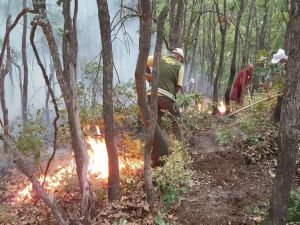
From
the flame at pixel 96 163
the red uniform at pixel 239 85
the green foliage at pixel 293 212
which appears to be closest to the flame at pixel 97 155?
the flame at pixel 96 163

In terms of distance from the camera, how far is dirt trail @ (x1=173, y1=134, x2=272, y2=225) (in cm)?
490

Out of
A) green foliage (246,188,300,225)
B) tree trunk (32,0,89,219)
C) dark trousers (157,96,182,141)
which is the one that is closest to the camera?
green foliage (246,188,300,225)

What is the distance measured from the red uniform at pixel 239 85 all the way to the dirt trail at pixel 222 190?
5.13m

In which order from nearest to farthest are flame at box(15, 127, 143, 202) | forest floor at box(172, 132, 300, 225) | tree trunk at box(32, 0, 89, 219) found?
tree trunk at box(32, 0, 89, 219)
forest floor at box(172, 132, 300, 225)
flame at box(15, 127, 143, 202)

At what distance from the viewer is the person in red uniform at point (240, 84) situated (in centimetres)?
1164

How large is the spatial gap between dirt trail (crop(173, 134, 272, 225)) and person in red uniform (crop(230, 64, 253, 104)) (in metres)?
5.08

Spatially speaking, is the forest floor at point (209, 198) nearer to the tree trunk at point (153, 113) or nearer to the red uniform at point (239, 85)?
the tree trunk at point (153, 113)

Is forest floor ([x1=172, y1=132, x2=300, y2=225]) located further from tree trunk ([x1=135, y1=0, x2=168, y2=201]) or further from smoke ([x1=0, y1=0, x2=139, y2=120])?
smoke ([x1=0, y1=0, x2=139, y2=120])

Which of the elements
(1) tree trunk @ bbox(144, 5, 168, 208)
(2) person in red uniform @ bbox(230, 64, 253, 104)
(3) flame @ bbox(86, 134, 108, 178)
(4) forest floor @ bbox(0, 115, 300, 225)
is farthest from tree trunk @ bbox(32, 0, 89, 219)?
(2) person in red uniform @ bbox(230, 64, 253, 104)

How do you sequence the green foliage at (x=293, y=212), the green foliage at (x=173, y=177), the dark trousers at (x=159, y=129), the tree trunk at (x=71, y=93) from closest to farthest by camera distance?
the green foliage at (x=293, y=212), the tree trunk at (x=71, y=93), the green foliage at (x=173, y=177), the dark trousers at (x=159, y=129)

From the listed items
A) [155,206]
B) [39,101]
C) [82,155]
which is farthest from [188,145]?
[39,101]

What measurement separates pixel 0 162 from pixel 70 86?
8.54 m

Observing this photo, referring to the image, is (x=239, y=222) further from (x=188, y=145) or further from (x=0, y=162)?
(x=0, y=162)

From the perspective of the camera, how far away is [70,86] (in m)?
4.68
